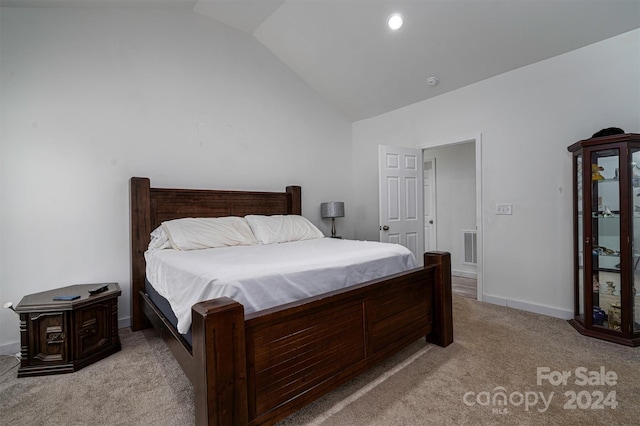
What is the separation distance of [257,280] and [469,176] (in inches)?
168

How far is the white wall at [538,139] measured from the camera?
103 inches

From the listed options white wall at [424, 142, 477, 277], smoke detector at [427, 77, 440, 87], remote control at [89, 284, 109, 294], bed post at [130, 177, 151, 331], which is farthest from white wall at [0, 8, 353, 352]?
white wall at [424, 142, 477, 277]

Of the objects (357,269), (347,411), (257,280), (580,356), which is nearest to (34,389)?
(257,280)

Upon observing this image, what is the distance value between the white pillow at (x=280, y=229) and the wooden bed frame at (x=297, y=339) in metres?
1.16

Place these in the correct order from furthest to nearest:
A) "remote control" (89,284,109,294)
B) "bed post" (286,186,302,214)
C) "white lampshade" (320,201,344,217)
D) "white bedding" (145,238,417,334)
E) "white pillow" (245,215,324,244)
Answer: "white lampshade" (320,201,344,217) < "bed post" (286,186,302,214) < "white pillow" (245,215,324,244) < "remote control" (89,284,109,294) < "white bedding" (145,238,417,334)

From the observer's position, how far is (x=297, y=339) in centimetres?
145

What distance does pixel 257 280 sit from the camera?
4.86 feet

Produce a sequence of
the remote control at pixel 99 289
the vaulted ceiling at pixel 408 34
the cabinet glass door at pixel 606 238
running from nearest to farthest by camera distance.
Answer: the remote control at pixel 99 289
the cabinet glass door at pixel 606 238
the vaulted ceiling at pixel 408 34

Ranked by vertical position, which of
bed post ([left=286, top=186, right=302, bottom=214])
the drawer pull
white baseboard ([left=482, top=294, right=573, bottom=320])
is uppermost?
bed post ([left=286, top=186, right=302, bottom=214])

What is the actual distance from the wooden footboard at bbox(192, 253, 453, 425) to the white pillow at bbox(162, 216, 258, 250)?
1531 mm

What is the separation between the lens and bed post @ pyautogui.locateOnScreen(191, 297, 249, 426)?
112cm

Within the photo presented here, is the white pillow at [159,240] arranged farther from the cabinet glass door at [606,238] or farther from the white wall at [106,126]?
the cabinet glass door at [606,238]

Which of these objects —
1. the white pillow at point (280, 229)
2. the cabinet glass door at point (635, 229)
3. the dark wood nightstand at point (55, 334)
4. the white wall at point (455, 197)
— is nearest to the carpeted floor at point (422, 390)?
the dark wood nightstand at point (55, 334)

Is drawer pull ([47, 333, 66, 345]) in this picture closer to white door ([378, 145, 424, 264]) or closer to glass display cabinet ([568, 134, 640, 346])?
white door ([378, 145, 424, 264])
